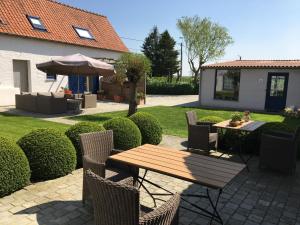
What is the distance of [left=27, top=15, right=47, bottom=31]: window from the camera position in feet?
57.8

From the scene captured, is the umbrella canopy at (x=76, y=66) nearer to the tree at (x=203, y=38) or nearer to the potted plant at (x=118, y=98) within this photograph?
the potted plant at (x=118, y=98)

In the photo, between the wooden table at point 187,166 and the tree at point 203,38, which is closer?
the wooden table at point 187,166

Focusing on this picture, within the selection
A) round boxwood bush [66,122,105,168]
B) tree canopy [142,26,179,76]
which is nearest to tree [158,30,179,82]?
tree canopy [142,26,179,76]

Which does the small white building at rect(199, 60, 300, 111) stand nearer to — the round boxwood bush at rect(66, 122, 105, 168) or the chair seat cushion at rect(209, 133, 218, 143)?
the chair seat cushion at rect(209, 133, 218, 143)

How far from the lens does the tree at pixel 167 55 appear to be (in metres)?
38.9

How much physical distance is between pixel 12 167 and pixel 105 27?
72.0ft

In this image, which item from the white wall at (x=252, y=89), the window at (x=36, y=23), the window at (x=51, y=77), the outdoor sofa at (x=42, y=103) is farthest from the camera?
the window at (x=51, y=77)

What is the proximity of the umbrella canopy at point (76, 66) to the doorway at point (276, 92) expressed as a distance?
10.1 metres

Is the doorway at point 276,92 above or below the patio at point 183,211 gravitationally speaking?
above

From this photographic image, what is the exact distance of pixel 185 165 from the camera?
3.52 meters

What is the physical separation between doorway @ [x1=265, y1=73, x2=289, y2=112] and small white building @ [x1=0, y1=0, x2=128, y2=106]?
12165 mm

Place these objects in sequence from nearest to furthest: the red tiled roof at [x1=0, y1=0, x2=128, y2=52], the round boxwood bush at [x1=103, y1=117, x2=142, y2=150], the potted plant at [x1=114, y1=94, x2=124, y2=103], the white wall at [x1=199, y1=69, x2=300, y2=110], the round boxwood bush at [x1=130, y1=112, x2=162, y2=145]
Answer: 1. the round boxwood bush at [x1=103, y1=117, x2=142, y2=150]
2. the round boxwood bush at [x1=130, y1=112, x2=162, y2=145]
3. the red tiled roof at [x1=0, y1=0, x2=128, y2=52]
4. the white wall at [x1=199, y1=69, x2=300, y2=110]
5. the potted plant at [x1=114, y1=94, x2=124, y2=103]

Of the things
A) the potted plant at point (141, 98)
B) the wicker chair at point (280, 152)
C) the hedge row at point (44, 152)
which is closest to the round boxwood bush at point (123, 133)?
the hedge row at point (44, 152)

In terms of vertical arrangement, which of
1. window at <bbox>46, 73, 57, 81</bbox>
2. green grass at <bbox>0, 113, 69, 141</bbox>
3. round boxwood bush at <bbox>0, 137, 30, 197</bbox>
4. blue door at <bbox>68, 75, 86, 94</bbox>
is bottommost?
green grass at <bbox>0, 113, 69, 141</bbox>
